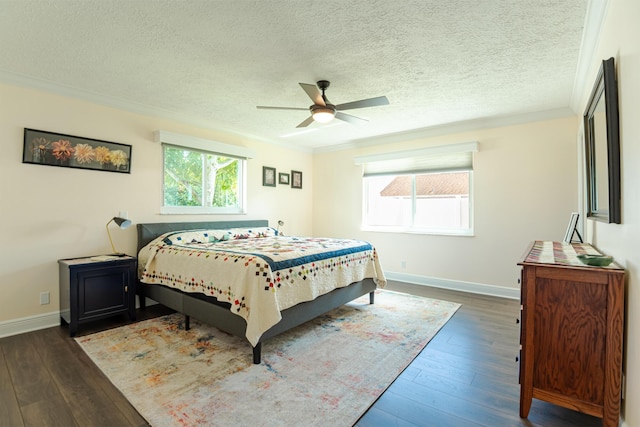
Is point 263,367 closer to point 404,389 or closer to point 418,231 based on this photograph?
point 404,389

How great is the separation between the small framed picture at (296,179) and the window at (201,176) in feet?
3.65

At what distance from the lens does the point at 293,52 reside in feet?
8.14

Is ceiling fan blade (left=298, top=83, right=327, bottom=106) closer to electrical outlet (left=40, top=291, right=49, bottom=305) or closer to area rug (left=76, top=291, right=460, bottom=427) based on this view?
area rug (left=76, top=291, right=460, bottom=427)

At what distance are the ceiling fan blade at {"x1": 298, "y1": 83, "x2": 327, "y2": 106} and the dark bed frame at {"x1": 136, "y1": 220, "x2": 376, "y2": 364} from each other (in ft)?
6.14

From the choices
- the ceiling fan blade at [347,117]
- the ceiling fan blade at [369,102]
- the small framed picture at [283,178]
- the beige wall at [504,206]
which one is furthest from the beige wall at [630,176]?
the small framed picture at [283,178]

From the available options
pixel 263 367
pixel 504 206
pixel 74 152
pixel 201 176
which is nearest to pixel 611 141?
pixel 263 367

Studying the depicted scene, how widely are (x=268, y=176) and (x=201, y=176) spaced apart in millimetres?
1226

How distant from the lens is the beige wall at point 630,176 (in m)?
1.35

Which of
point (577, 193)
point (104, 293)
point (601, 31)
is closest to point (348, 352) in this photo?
point (104, 293)

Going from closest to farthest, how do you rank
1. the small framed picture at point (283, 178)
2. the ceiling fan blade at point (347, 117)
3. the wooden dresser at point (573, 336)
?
the wooden dresser at point (573, 336)
the ceiling fan blade at point (347, 117)
the small framed picture at point (283, 178)

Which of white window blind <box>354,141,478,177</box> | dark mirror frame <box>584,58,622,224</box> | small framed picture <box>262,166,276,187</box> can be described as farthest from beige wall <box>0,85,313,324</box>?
dark mirror frame <box>584,58,622,224</box>

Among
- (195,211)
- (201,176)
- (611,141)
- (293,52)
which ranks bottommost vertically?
(195,211)

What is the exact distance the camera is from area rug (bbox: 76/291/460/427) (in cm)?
182

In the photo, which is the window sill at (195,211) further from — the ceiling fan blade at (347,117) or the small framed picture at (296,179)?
the ceiling fan blade at (347,117)
